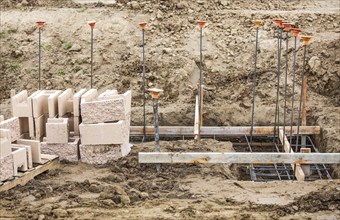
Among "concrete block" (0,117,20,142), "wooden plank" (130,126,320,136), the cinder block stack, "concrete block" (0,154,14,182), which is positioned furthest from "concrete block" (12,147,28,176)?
"wooden plank" (130,126,320,136)

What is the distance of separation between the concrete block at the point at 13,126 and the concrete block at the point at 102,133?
36.0 inches

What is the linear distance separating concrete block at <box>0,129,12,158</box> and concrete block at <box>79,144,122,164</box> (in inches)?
53.6

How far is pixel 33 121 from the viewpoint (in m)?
8.95

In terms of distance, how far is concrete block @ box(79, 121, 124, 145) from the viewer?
8.62 m

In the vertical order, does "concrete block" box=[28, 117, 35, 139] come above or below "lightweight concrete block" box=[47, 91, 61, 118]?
below

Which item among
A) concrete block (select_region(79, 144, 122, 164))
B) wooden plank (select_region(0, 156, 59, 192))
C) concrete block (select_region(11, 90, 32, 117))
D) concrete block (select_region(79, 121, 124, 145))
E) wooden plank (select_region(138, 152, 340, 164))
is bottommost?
wooden plank (select_region(0, 156, 59, 192))

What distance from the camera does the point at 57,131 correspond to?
8734 millimetres

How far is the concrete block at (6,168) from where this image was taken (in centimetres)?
758

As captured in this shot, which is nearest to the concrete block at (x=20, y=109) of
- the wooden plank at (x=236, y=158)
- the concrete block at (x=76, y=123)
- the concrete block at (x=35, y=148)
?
the concrete block at (x=35, y=148)

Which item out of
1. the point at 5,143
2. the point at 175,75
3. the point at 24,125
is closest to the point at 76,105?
the point at 24,125

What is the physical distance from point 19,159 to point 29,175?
0.30m

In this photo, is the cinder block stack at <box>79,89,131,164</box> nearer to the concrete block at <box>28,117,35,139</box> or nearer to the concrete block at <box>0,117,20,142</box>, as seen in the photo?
the concrete block at <box>28,117,35,139</box>

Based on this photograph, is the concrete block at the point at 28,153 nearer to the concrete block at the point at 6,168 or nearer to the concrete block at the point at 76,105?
the concrete block at the point at 6,168

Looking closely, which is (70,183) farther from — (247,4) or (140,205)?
(247,4)
